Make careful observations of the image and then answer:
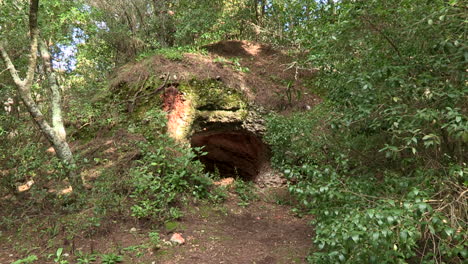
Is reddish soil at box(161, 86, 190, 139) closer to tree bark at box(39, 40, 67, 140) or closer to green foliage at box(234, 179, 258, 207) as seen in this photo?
green foliage at box(234, 179, 258, 207)

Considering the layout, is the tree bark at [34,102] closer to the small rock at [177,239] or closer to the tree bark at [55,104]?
the tree bark at [55,104]

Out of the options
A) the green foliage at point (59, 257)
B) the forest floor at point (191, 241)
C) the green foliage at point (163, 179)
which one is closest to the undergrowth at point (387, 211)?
the forest floor at point (191, 241)

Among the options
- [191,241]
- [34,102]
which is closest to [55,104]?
[34,102]

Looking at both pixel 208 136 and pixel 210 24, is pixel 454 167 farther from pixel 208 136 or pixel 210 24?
pixel 210 24

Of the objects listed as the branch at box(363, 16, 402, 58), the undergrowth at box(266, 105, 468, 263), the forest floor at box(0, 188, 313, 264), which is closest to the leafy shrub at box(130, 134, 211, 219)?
the forest floor at box(0, 188, 313, 264)

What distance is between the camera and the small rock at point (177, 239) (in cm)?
500

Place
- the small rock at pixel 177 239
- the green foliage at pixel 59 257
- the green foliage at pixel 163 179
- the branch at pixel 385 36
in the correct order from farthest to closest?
the green foliage at pixel 163 179 < the small rock at pixel 177 239 < the green foliage at pixel 59 257 < the branch at pixel 385 36

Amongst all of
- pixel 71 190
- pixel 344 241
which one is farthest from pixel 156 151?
pixel 344 241

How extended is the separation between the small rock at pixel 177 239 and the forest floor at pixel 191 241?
7 centimetres

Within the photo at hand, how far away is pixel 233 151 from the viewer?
34.8 ft

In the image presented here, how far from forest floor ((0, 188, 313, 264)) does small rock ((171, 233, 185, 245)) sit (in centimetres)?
7

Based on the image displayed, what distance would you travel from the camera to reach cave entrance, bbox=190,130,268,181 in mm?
9477

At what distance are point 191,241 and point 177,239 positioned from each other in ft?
0.84

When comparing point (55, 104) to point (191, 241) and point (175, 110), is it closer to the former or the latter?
point (175, 110)
